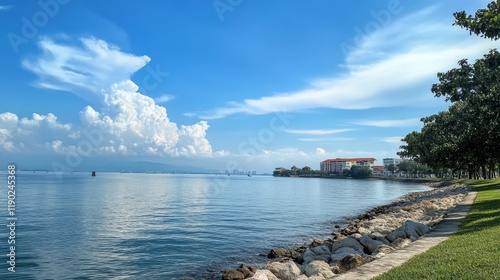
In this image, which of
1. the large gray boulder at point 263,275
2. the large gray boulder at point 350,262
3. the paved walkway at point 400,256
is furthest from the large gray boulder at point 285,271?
the paved walkway at point 400,256

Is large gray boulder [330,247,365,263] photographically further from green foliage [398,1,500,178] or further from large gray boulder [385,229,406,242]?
green foliage [398,1,500,178]

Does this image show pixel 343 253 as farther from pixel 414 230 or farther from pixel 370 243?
pixel 414 230

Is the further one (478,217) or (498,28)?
(478,217)

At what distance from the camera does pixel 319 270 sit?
1230cm

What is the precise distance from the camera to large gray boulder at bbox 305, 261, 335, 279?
39.5 feet

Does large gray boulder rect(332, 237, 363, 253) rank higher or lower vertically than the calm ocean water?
higher

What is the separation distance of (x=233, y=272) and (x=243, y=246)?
7.98 metres

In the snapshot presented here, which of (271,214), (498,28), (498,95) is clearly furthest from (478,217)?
(271,214)

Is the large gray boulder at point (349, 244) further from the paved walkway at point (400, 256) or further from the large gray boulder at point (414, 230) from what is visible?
the paved walkway at point (400, 256)

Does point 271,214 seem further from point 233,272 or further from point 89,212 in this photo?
point 233,272

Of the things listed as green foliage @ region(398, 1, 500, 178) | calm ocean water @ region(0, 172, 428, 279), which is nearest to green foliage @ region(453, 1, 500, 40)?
green foliage @ region(398, 1, 500, 178)

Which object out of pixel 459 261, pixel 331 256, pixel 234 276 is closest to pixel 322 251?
pixel 331 256

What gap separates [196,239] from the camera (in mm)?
23953

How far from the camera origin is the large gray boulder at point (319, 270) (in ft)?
39.5
